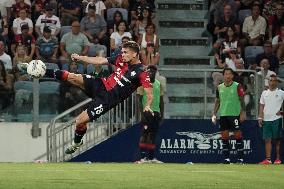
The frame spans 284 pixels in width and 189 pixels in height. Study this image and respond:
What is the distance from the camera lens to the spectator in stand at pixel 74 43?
80.2 ft

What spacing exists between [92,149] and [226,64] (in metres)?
4.52

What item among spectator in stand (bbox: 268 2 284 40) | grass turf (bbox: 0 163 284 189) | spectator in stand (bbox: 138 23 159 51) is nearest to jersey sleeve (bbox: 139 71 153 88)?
grass turf (bbox: 0 163 284 189)

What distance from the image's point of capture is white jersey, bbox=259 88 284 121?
2323 centimetres

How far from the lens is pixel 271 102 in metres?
23.2

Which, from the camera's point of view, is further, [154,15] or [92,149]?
[154,15]

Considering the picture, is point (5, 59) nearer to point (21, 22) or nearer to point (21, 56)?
point (21, 56)

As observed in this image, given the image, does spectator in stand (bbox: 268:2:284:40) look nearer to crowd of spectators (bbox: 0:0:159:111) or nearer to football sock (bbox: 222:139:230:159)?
crowd of spectators (bbox: 0:0:159:111)

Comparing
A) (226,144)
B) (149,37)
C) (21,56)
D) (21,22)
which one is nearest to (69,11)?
(21,22)

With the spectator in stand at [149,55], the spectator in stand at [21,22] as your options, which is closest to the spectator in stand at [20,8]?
the spectator in stand at [21,22]

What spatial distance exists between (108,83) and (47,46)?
7588 mm

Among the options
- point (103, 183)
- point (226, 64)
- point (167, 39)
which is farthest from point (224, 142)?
point (103, 183)

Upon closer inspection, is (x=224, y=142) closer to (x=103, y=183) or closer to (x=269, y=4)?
(x=269, y=4)

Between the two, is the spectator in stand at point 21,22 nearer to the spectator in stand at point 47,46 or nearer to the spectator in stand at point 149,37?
the spectator in stand at point 47,46

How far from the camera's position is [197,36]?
2731cm
